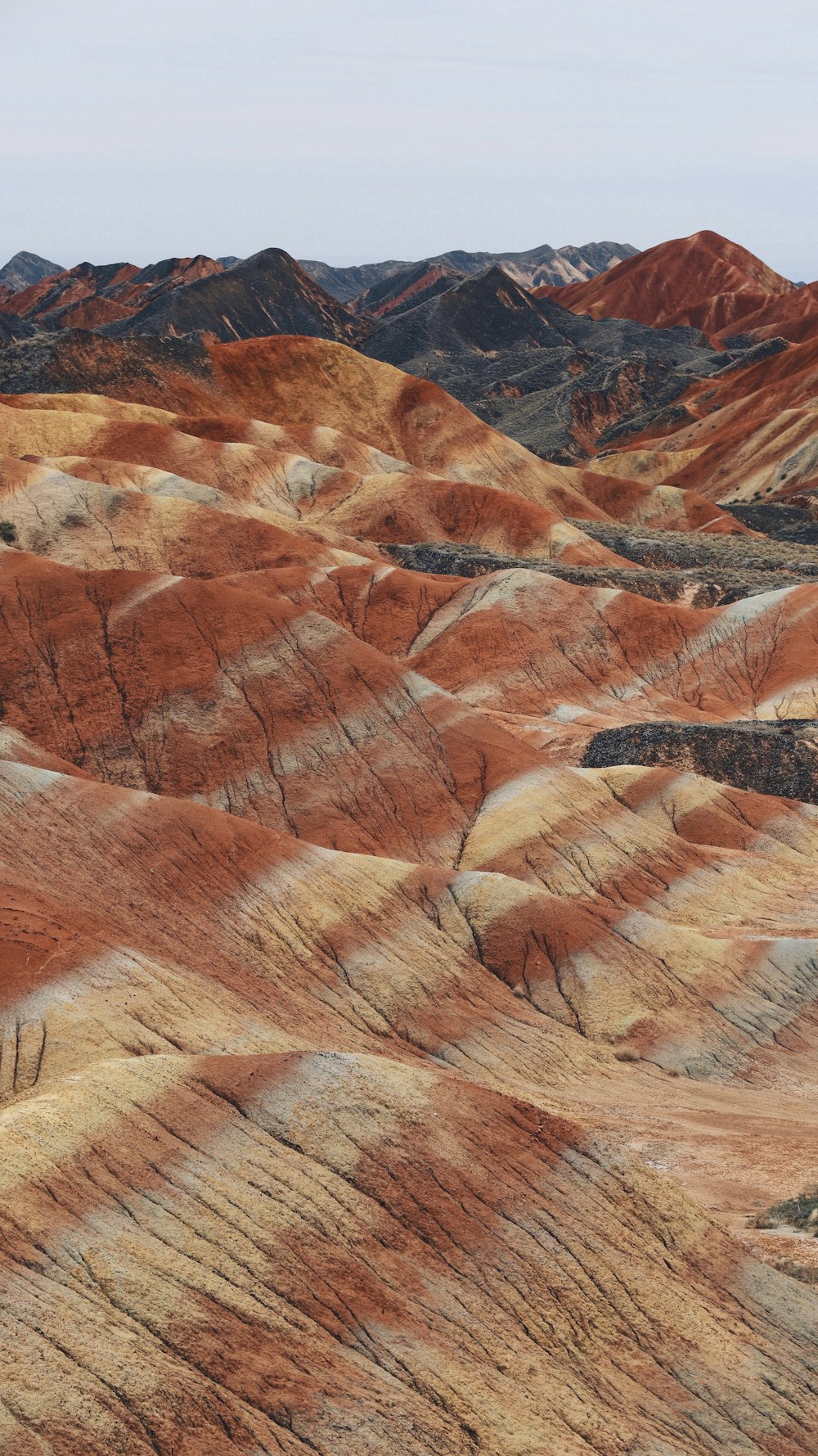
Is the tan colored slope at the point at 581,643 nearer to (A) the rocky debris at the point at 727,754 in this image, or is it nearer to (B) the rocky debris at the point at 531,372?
(A) the rocky debris at the point at 727,754

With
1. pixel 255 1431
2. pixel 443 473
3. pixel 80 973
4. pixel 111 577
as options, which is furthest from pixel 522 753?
pixel 443 473

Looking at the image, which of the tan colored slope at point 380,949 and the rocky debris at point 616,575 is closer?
the tan colored slope at point 380,949

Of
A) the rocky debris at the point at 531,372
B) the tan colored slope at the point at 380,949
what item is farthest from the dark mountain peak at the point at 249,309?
the tan colored slope at the point at 380,949

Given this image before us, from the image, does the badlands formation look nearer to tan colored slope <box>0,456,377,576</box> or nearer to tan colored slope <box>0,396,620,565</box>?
tan colored slope <box>0,456,377,576</box>

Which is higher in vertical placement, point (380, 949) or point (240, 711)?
point (240, 711)

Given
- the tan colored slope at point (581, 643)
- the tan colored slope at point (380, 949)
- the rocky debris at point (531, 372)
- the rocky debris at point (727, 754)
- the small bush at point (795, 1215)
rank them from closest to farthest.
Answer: the small bush at point (795, 1215) < the tan colored slope at point (380, 949) < the rocky debris at point (727, 754) < the tan colored slope at point (581, 643) < the rocky debris at point (531, 372)

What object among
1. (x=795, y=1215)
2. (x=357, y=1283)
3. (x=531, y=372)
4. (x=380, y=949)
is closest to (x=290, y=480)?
(x=380, y=949)

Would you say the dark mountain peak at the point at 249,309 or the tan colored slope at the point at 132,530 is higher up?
the dark mountain peak at the point at 249,309

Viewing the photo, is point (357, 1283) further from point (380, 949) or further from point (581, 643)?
point (581, 643)

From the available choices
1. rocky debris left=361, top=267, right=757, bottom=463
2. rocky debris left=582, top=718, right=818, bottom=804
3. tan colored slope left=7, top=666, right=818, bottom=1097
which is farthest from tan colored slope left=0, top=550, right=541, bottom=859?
rocky debris left=361, top=267, right=757, bottom=463
